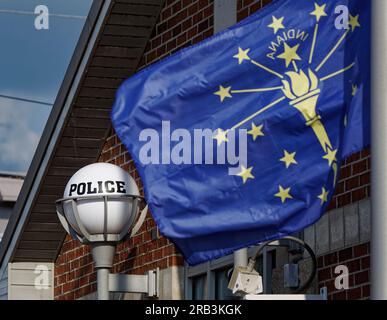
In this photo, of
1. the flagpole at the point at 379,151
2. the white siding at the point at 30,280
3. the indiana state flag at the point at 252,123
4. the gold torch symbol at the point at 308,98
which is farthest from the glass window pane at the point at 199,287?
the flagpole at the point at 379,151

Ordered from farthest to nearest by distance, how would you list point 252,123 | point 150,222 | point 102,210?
point 150,222
point 102,210
point 252,123

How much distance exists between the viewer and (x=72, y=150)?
15602 millimetres

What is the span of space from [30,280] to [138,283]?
123 inches

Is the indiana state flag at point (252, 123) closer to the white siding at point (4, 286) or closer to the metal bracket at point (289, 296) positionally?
the metal bracket at point (289, 296)

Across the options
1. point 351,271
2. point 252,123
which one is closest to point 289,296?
point 351,271

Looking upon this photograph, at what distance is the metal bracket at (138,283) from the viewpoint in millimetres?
12789

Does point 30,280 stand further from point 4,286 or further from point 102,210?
point 102,210

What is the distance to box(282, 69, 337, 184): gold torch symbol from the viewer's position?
30.2 ft

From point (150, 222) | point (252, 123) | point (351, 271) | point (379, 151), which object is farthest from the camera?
point (150, 222)

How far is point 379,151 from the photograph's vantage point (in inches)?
336

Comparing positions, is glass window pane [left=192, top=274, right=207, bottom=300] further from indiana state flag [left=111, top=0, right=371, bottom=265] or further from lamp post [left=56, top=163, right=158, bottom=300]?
indiana state flag [left=111, top=0, right=371, bottom=265]

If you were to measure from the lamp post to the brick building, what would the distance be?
1.31 meters

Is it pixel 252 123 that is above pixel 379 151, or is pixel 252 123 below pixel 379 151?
above

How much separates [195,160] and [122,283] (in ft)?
11.6
